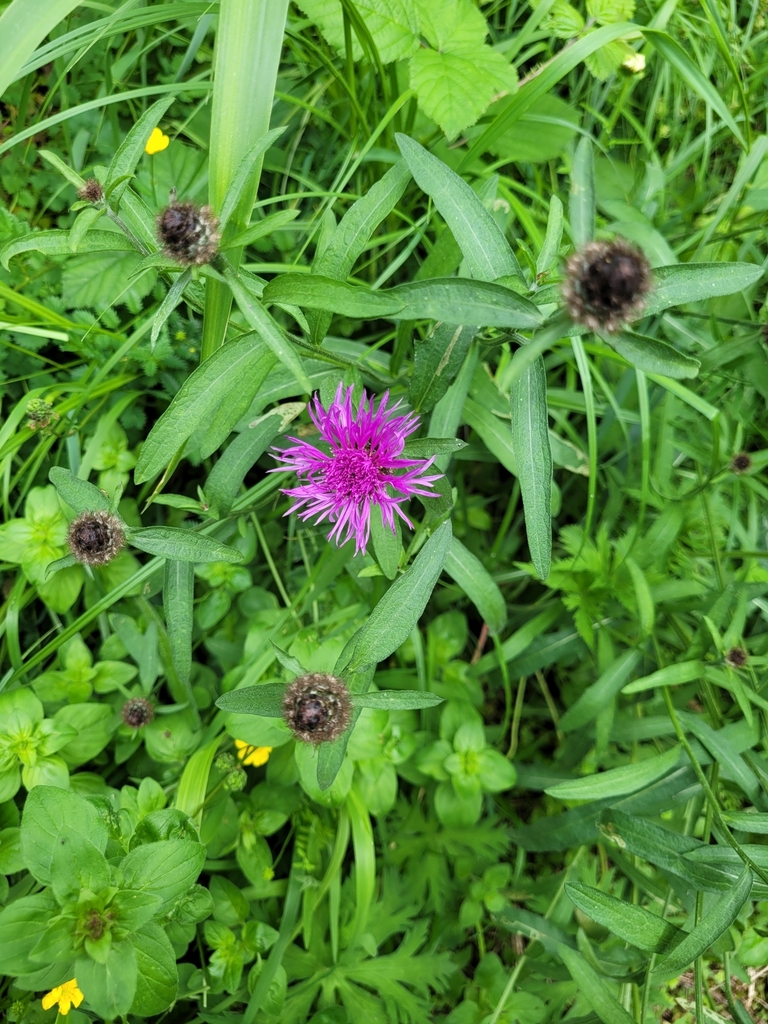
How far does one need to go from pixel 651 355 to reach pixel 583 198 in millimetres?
339

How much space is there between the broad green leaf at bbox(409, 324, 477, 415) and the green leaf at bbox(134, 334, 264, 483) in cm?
35

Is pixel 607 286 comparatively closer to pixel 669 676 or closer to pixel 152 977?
pixel 669 676

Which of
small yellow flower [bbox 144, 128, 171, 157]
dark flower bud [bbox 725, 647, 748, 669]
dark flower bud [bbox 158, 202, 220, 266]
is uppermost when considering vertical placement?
small yellow flower [bbox 144, 128, 171, 157]

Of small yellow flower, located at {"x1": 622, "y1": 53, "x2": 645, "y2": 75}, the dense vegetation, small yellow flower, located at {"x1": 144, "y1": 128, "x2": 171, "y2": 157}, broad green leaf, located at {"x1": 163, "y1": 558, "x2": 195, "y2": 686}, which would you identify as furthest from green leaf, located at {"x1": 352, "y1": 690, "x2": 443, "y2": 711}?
small yellow flower, located at {"x1": 622, "y1": 53, "x2": 645, "y2": 75}

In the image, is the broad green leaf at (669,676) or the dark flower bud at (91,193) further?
the broad green leaf at (669,676)

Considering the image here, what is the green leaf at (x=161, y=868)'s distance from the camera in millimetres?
1244

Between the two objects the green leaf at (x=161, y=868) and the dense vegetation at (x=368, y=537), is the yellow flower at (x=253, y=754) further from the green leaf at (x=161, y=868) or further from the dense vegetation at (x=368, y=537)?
the green leaf at (x=161, y=868)

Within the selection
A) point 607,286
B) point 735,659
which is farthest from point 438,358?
point 735,659

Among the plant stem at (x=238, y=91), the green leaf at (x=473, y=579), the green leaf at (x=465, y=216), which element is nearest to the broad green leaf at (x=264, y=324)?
the plant stem at (x=238, y=91)

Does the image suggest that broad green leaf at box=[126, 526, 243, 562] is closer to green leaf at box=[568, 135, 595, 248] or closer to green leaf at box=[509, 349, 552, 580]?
green leaf at box=[509, 349, 552, 580]

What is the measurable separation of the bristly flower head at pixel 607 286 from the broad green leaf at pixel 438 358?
0.43 m

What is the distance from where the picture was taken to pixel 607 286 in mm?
859

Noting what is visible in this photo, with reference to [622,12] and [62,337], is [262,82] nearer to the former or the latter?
[62,337]

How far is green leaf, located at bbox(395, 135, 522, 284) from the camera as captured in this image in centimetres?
113
